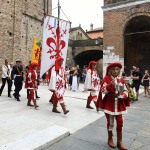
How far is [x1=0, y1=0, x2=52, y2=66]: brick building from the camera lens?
2000 centimetres

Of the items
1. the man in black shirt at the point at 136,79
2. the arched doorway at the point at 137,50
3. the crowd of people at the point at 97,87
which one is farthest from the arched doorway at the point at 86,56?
the man in black shirt at the point at 136,79

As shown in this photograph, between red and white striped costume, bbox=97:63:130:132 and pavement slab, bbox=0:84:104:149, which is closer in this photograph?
red and white striped costume, bbox=97:63:130:132

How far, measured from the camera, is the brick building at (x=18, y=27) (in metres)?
20.0

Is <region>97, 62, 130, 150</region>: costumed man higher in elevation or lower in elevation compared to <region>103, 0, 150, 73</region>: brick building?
lower

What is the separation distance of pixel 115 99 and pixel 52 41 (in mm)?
3825

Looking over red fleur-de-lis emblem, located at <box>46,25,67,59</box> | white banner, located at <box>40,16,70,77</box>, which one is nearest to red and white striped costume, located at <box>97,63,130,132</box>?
white banner, located at <box>40,16,70,77</box>

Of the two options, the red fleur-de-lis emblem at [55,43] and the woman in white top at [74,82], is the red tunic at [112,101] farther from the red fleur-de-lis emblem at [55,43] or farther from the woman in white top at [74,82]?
the woman in white top at [74,82]

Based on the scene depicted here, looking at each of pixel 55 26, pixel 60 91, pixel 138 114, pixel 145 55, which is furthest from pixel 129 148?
pixel 145 55

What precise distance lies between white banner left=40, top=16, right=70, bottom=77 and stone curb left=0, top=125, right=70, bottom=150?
2.88m

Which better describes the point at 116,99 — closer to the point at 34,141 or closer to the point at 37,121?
the point at 34,141

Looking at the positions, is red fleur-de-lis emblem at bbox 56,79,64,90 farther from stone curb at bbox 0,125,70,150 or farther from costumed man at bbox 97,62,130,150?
costumed man at bbox 97,62,130,150

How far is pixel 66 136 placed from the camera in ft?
14.9

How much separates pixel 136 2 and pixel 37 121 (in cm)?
1383

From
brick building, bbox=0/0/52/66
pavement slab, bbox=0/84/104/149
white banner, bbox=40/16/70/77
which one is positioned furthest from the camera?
brick building, bbox=0/0/52/66
